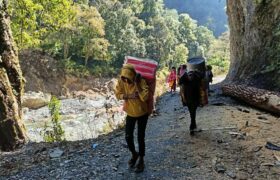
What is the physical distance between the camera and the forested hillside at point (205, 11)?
116750mm

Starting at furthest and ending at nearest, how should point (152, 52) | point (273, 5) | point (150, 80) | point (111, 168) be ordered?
point (152, 52) < point (273, 5) < point (111, 168) < point (150, 80)

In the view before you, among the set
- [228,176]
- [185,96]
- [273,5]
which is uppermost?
[273,5]

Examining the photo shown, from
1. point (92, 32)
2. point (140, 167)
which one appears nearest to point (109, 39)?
point (92, 32)

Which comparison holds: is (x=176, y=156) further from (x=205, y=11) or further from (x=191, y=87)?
(x=205, y=11)

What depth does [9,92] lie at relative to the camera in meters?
10.3

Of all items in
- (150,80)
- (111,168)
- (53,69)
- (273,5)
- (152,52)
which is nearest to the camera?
(150,80)

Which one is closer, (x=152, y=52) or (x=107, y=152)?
(x=107, y=152)

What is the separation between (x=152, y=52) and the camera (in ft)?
180

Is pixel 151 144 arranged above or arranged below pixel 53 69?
below

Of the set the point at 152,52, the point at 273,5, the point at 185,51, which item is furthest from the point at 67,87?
the point at 273,5

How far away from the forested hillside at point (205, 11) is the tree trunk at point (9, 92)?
106204 millimetres

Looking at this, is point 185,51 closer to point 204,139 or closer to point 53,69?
point 53,69

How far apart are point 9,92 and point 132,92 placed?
5.57 metres

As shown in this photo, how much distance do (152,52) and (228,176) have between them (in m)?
49.5
